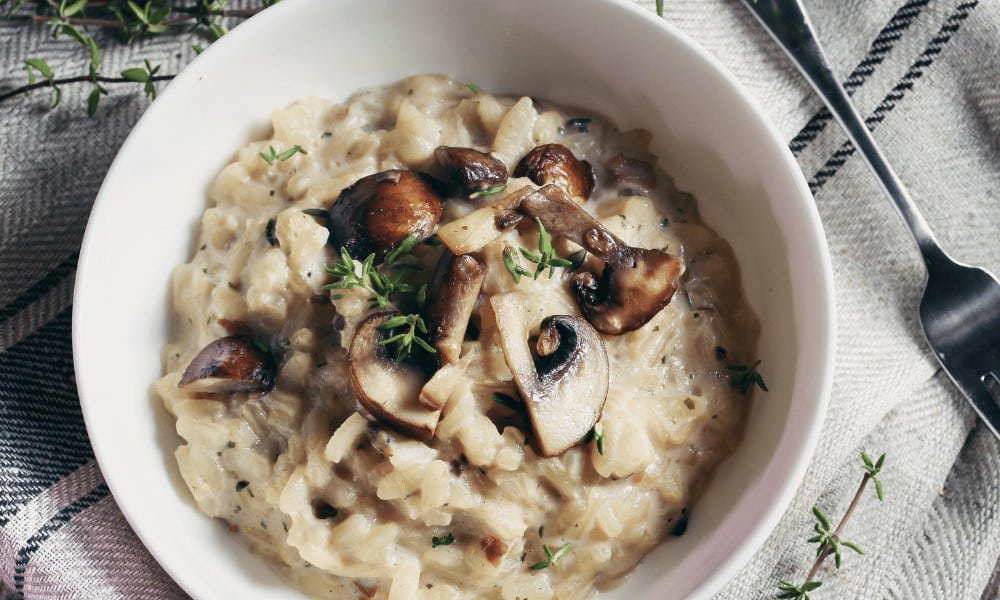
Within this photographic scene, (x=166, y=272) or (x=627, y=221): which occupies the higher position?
(x=627, y=221)

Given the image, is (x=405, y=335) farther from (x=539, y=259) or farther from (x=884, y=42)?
(x=884, y=42)

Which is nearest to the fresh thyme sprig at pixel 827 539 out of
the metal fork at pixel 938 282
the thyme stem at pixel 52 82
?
the metal fork at pixel 938 282

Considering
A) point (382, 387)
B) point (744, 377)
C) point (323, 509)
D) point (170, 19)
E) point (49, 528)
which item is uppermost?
point (744, 377)

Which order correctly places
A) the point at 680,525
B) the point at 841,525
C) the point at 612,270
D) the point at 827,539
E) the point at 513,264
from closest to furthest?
the point at 513,264 → the point at 612,270 → the point at 680,525 → the point at 827,539 → the point at 841,525

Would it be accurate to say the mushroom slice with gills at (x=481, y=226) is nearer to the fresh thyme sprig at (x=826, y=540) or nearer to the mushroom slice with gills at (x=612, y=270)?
the mushroom slice with gills at (x=612, y=270)

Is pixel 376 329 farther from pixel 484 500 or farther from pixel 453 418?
pixel 484 500

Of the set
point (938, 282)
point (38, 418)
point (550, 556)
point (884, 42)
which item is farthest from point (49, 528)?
point (884, 42)

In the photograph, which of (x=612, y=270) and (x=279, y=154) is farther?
(x=279, y=154)

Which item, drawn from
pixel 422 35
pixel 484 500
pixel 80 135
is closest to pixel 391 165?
pixel 422 35
